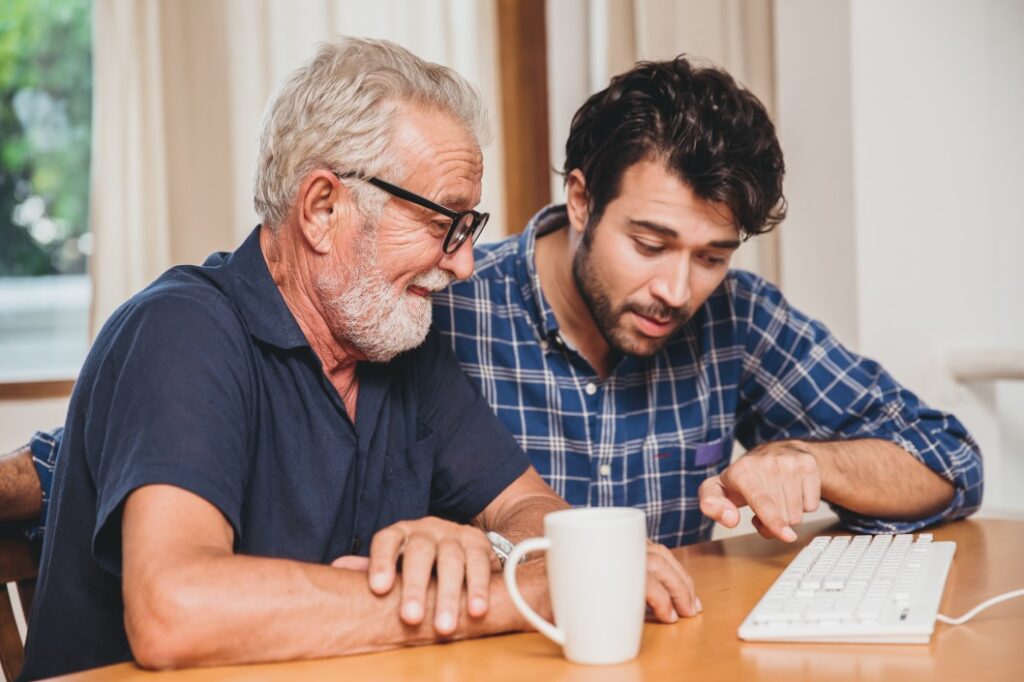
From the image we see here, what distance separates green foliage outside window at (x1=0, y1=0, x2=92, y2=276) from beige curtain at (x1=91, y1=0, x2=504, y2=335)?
0.97 ft

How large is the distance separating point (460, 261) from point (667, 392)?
1.75 ft

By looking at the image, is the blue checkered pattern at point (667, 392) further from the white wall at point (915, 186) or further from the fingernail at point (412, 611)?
the fingernail at point (412, 611)

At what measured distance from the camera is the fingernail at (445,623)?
3.19 feet

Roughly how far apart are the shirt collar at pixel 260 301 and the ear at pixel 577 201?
63 cm

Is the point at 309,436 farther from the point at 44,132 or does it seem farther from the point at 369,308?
the point at 44,132

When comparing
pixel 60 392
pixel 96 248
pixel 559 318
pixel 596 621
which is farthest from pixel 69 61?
pixel 596 621

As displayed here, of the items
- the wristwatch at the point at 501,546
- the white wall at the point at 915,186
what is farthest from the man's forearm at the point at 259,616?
the white wall at the point at 915,186

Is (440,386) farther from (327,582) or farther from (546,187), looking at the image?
(546,187)

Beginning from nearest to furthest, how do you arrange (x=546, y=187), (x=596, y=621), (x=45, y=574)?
(x=596, y=621), (x=45, y=574), (x=546, y=187)

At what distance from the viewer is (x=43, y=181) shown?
2557 mm

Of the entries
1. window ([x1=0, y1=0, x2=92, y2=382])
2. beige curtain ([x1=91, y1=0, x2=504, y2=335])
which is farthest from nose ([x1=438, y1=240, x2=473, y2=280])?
window ([x1=0, y1=0, x2=92, y2=382])

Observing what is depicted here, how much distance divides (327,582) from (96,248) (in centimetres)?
156

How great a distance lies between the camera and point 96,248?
2291 millimetres

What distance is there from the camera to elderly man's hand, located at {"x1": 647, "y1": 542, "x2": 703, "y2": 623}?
105 centimetres
